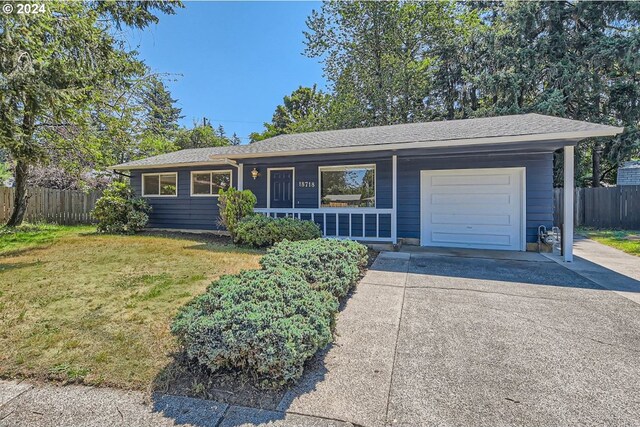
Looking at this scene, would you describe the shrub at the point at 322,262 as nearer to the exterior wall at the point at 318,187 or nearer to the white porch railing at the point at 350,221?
the white porch railing at the point at 350,221

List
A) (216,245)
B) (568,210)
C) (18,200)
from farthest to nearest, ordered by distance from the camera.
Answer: (18,200) → (216,245) → (568,210)

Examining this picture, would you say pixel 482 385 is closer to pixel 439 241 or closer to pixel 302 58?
pixel 439 241

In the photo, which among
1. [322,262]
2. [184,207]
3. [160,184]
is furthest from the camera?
[160,184]

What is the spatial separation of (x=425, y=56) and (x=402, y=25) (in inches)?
90.1

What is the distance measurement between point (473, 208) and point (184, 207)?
913cm

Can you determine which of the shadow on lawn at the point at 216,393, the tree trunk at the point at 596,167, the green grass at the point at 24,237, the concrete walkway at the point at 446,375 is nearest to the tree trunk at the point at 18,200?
the green grass at the point at 24,237

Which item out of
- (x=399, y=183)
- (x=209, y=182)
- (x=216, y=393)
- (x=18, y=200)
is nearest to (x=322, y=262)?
(x=216, y=393)

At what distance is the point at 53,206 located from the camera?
12695 mm

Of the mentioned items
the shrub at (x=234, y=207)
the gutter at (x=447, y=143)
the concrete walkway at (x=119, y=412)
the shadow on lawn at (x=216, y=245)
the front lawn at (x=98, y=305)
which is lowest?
the concrete walkway at (x=119, y=412)

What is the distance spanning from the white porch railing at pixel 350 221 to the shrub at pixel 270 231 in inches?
37.9

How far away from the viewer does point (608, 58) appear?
43.2ft

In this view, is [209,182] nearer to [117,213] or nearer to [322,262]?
[117,213]

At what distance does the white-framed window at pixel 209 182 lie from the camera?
34.4ft

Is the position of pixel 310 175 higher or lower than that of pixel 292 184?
higher
